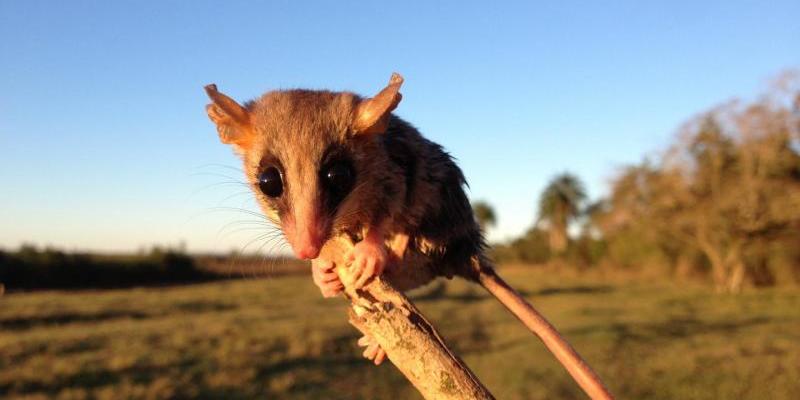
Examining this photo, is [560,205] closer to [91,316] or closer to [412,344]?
[91,316]

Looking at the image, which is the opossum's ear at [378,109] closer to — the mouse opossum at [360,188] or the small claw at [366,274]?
the mouse opossum at [360,188]

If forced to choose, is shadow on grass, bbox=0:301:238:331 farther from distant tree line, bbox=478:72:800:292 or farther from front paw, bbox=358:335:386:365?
front paw, bbox=358:335:386:365

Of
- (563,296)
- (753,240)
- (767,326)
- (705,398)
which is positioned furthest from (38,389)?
(753,240)

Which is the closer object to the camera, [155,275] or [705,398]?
[705,398]

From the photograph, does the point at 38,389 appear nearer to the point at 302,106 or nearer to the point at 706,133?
the point at 302,106

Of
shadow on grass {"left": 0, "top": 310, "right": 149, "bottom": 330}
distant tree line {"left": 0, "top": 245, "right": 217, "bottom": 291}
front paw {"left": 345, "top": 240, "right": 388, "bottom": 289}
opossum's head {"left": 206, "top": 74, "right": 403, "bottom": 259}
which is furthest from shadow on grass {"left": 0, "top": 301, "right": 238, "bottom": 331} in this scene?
front paw {"left": 345, "top": 240, "right": 388, "bottom": 289}

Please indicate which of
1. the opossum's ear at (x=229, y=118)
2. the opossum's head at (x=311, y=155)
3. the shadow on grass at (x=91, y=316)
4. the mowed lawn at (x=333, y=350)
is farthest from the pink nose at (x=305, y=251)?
the shadow on grass at (x=91, y=316)

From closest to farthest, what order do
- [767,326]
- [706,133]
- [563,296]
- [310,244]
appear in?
[310,244] < [767,326] < [706,133] < [563,296]
